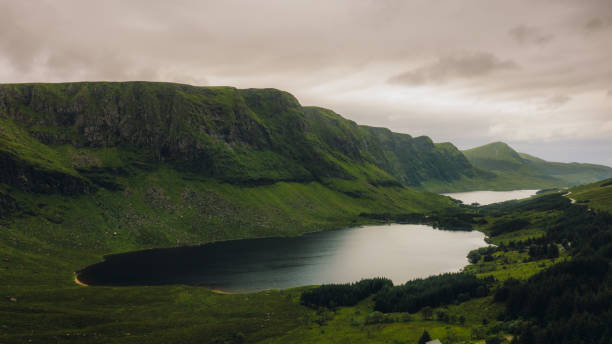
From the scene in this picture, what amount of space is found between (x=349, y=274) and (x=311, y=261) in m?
29.2

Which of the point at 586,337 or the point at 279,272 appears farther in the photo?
the point at 279,272

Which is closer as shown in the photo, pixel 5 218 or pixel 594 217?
pixel 594 217

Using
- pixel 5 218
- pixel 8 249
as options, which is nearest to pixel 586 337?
pixel 8 249

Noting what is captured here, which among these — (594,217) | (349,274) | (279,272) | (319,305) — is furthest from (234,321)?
(594,217)

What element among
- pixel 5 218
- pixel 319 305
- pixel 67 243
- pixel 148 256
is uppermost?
pixel 5 218

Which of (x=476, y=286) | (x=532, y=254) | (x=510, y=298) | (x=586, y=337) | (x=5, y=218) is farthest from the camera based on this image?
(x=5, y=218)

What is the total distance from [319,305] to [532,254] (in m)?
96.3

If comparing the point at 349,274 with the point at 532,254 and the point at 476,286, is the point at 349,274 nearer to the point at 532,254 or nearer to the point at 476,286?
the point at 476,286

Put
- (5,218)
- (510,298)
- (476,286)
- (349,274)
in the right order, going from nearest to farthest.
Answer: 1. (510,298)
2. (476,286)
3. (349,274)
4. (5,218)

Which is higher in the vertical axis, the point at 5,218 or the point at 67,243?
the point at 5,218

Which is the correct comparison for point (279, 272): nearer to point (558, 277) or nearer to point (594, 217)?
point (558, 277)

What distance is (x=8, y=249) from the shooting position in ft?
506

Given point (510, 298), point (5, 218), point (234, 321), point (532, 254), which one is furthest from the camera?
point (5, 218)

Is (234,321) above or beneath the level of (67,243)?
beneath
